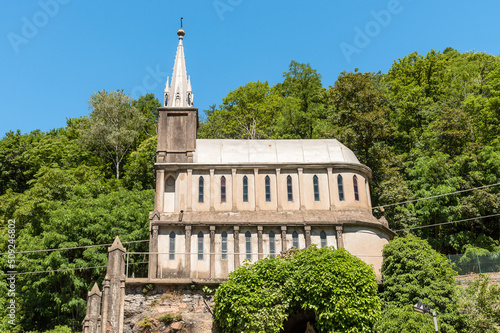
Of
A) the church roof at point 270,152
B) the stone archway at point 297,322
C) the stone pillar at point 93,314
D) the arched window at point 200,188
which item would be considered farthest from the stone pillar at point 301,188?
the stone pillar at point 93,314

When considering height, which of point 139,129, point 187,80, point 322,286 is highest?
point 139,129

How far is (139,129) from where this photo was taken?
74.4 metres

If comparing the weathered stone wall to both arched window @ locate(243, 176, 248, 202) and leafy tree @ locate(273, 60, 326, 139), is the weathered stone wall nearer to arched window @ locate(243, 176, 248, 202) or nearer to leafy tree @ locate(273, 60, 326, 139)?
arched window @ locate(243, 176, 248, 202)

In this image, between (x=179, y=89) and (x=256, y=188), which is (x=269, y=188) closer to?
(x=256, y=188)

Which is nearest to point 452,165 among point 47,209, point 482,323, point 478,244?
point 478,244

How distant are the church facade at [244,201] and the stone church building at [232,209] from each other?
3.0 inches

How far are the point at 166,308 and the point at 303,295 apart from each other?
931 cm

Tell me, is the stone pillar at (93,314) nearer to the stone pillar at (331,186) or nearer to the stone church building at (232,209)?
the stone church building at (232,209)

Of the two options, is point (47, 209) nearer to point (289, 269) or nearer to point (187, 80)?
point (187, 80)

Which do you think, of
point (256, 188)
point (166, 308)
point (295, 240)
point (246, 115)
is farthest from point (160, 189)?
point (246, 115)

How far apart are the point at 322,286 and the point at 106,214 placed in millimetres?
21799

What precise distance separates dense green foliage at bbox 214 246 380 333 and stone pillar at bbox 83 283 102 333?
25.0 ft

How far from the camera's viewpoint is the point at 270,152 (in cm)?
4566
